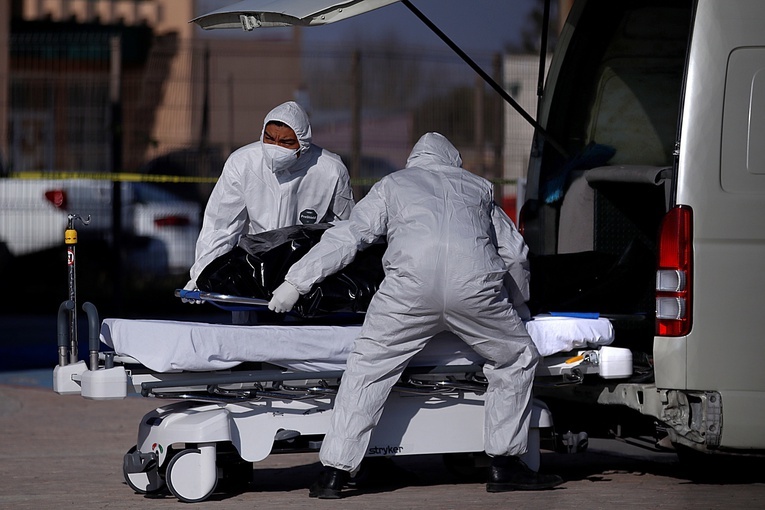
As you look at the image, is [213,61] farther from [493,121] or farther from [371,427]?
[371,427]

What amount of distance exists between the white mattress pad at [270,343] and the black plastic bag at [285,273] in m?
0.12

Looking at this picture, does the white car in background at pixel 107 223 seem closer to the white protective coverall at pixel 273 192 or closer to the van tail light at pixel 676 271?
the white protective coverall at pixel 273 192

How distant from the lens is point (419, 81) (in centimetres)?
1361

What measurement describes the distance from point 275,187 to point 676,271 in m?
2.23

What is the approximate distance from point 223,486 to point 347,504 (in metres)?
0.76

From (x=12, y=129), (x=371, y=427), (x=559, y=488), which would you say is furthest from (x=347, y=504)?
Result: (x=12, y=129)

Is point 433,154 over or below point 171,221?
over

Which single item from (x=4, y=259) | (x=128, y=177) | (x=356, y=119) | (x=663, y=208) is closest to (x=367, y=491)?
(x=663, y=208)

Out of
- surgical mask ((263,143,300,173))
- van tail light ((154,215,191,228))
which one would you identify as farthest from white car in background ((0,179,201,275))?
surgical mask ((263,143,300,173))

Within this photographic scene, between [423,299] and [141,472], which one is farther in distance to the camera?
[141,472]

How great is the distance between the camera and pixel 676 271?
5465 millimetres

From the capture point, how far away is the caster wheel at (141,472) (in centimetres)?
578

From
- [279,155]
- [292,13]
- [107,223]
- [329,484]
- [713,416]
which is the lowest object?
[329,484]

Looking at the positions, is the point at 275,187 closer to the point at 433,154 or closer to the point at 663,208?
the point at 433,154
